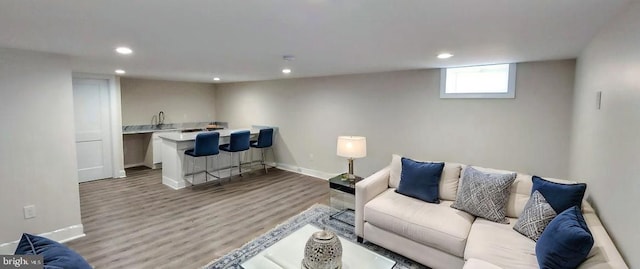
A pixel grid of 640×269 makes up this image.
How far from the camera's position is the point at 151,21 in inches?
71.6

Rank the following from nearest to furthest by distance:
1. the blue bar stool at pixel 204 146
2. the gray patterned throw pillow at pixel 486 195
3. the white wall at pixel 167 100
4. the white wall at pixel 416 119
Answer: the gray patterned throw pillow at pixel 486 195
the white wall at pixel 416 119
the blue bar stool at pixel 204 146
the white wall at pixel 167 100

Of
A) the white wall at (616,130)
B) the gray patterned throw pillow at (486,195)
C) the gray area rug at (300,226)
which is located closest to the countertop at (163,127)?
the gray area rug at (300,226)

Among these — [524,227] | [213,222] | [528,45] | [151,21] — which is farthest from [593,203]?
[213,222]

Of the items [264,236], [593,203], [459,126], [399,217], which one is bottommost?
[264,236]

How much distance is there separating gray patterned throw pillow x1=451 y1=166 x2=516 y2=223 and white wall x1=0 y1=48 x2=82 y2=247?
4.17 metres

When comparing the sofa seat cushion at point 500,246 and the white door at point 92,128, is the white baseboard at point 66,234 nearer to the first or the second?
the white door at point 92,128

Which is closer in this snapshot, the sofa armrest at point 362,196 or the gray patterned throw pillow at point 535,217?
the gray patterned throw pillow at point 535,217

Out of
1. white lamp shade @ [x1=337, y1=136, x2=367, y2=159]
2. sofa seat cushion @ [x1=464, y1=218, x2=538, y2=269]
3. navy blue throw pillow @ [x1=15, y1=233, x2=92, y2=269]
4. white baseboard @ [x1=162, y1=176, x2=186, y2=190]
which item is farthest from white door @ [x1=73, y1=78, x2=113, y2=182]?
sofa seat cushion @ [x1=464, y1=218, x2=538, y2=269]

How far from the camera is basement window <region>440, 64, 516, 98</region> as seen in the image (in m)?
3.68

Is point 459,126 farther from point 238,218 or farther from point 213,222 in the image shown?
point 213,222

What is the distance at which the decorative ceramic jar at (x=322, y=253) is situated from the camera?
6.03 ft

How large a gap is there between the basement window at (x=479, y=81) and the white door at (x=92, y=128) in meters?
6.08

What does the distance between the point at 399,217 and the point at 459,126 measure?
6.93 feet

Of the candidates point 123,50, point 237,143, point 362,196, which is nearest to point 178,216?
point 237,143
